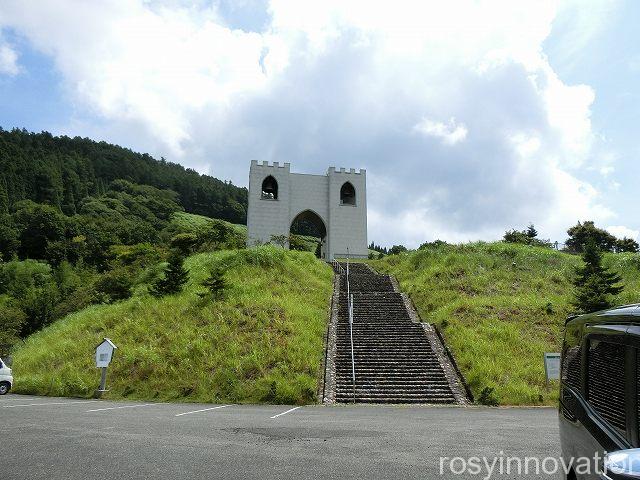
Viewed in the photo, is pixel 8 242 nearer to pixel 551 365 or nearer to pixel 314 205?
pixel 314 205

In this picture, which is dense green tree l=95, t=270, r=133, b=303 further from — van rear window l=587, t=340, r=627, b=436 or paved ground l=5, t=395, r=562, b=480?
van rear window l=587, t=340, r=627, b=436

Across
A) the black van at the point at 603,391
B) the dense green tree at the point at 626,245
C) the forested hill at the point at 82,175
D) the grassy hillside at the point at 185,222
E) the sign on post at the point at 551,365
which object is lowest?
the sign on post at the point at 551,365

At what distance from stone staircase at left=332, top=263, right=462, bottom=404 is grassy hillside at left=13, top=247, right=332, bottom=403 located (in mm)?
993

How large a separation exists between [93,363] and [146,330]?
2.30 metres

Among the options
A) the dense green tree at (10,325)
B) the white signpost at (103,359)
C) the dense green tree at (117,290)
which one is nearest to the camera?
the white signpost at (103,359)

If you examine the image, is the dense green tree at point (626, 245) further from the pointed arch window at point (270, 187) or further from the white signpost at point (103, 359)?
the white signpost at point (103, 359)

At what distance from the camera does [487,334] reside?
675 inches

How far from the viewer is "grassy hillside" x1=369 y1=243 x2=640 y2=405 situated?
47.2ft

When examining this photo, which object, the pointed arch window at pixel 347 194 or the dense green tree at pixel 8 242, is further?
the dense green tree at pixel 8 242

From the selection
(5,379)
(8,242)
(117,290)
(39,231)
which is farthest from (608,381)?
(39,231)

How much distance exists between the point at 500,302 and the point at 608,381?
18869 mm

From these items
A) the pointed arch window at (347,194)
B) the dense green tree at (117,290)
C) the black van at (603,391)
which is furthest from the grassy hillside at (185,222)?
the black van at (603,391)

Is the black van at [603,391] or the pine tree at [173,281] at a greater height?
the pine tree at [173,281]

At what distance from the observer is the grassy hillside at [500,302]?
1440cm
